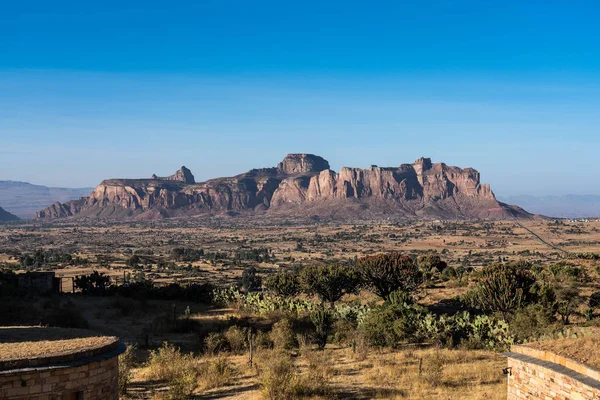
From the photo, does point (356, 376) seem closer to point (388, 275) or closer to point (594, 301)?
point (388, 275)

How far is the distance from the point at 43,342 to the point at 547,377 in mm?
10876

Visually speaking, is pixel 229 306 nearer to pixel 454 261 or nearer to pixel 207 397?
pixel 207 397

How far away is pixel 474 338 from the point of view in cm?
2175

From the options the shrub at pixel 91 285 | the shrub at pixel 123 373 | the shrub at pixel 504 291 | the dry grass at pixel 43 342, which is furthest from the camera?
the shrub at pixel 91 285

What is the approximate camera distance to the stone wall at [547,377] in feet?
32.9

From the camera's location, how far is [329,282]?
33.7 m

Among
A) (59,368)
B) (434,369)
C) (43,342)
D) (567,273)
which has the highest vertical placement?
(43,342)

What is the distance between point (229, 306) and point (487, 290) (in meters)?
16.0

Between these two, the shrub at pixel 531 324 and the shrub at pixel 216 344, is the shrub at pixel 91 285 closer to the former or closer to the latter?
the shrub at pixel 216 344

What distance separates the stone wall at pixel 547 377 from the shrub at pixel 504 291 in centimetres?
1452

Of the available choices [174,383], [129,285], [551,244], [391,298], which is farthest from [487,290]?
[551,244]

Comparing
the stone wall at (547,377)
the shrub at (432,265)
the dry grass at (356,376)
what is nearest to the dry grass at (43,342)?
the dry grass at (356,376)

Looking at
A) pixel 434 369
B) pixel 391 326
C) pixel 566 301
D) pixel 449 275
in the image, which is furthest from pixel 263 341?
pixel 449 275

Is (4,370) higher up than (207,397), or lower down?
higher up
